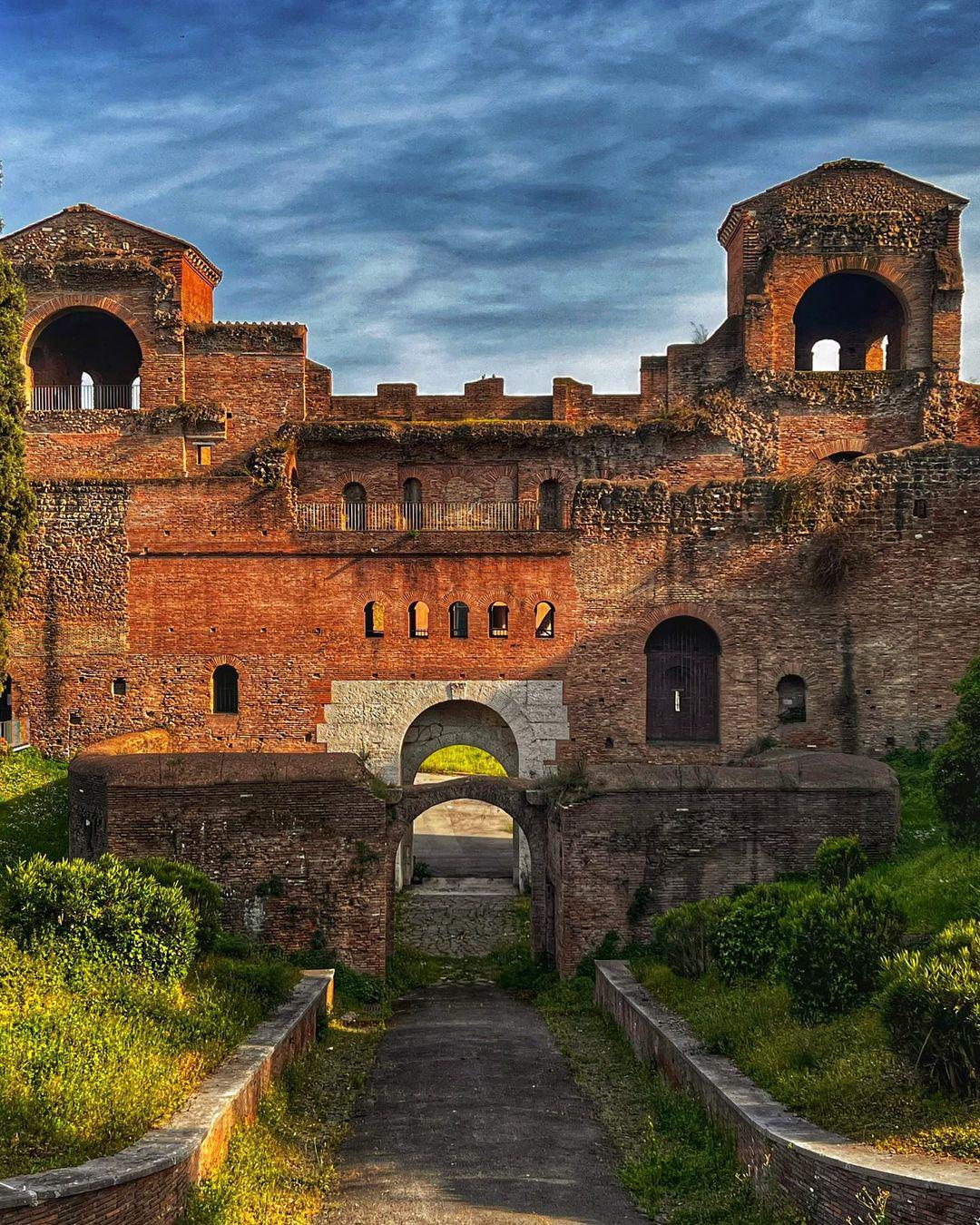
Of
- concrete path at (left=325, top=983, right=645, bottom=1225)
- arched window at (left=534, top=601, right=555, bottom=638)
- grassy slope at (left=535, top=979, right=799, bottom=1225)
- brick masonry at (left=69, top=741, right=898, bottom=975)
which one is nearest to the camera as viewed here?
grassy slope at (left=535, top=979, right=799, bottom=1225)

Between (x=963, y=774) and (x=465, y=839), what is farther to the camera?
(x=465, y=839)

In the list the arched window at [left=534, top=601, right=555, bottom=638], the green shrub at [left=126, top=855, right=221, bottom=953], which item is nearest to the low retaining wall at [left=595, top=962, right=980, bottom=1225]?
the green shrub at [left=126, top=855, right=221, bottom=953]

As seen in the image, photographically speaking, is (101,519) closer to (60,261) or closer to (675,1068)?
(60,261)

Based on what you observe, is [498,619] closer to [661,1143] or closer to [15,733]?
[15,733]

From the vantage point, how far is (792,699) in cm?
2027

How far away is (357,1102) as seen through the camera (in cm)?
1098

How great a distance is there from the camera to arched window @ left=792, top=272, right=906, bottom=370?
2469 cm

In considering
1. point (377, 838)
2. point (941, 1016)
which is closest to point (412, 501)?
point (377, 838)

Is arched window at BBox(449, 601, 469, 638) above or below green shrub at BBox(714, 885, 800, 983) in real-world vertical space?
above

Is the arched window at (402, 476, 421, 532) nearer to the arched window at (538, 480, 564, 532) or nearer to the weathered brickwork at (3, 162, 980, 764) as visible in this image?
the weathered brickwork at (3, 162, 980, 764)

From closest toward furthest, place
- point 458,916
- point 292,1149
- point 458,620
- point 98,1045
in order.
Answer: point 98,1045 → point 292,1149 → point 458,916 → point 458,620

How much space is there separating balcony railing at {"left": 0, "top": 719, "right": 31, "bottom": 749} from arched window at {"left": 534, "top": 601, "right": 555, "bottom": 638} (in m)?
9.81

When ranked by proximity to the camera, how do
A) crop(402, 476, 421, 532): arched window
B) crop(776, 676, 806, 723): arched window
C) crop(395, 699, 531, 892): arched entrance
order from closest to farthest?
1. crop(776, 676, 806, 723): arched window
2. crop(395, 699, 531, 892): arched entrance
3. crop(402, 476, 421, 532): arched window

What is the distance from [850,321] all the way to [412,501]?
11.2 meters
